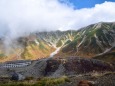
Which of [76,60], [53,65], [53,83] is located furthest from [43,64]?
[53,83]

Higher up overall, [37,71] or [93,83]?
[93,83]

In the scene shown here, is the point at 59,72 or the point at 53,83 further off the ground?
the point at 53,83

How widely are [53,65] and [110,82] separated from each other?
8538cm

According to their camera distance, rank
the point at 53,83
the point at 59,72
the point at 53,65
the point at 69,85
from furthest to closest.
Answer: the point at 53,65 < the point at 59,72 < the point at 53,83 < the point at 69,85

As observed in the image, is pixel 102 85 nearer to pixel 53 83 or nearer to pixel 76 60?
pixel 53 83

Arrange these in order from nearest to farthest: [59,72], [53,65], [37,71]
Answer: [59,72]
[37,71]
[53,65]

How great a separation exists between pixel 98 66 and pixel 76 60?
10729 millimetres

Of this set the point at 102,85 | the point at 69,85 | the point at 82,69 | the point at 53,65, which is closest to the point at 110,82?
the point at 102,85

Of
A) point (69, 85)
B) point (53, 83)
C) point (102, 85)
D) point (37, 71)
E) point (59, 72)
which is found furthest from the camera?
point (37, 71)

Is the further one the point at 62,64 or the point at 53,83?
the point at 62,64

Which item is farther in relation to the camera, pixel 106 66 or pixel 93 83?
pixel 106 66

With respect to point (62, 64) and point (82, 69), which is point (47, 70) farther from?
point (82, 69)

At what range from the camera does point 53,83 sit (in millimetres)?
50031

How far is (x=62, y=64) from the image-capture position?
12094 centimetres
